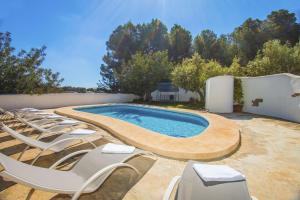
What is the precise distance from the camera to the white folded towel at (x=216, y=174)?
186 centimetres

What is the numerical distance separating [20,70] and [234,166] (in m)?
14.6

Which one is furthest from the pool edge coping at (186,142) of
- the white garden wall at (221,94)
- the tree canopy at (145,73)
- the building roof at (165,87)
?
the building roof at (165,87)

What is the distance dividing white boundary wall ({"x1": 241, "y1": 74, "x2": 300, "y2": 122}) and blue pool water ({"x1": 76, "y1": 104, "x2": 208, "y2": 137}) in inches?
158

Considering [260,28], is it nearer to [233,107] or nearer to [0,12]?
[233,107]

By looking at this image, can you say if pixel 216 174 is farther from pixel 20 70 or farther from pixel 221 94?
pixel 20 70

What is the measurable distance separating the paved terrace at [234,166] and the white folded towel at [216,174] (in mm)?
1158

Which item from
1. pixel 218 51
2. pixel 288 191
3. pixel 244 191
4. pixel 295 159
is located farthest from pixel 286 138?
pixel 218 51

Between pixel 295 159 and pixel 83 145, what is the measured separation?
5.20 metres

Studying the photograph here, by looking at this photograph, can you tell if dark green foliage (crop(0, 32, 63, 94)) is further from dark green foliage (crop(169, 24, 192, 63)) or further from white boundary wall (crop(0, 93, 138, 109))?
dark green foliage (crop(169, 24, 192, 63))

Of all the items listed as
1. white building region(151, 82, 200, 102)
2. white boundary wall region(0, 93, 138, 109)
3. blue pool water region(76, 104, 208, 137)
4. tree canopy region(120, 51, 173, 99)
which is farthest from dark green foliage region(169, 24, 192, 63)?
blue pool water region(76, 104, 208, 137)

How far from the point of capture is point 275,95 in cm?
1022

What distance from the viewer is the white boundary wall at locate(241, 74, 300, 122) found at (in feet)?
29.4

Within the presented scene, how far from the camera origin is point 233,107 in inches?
510

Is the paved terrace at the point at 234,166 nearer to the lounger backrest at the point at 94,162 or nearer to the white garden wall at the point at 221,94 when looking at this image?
the lounger backrest at the point at 94,162
